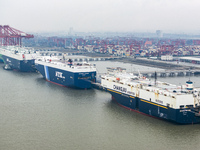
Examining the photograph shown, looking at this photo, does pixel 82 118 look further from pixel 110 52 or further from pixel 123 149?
pixel 110 52

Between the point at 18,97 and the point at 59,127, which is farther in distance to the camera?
the point at 18,97

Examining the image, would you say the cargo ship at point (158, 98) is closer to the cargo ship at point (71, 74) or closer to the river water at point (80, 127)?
the river water at point (80, 127)

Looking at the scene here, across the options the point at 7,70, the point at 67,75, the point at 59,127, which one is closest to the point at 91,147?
the point at 59,127

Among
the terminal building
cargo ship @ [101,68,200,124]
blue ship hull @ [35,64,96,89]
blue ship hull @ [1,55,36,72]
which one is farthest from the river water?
the terminal building

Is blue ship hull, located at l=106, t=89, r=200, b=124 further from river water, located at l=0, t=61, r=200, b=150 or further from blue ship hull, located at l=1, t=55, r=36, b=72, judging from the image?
blue ship hull, located at l=1, t=55, r=36, b=72

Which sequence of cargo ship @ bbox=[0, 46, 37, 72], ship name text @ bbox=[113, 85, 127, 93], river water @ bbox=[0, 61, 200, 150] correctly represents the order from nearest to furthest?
river water @ bbox=[0, 61, 200, 150]
ship name text @ bbox=[113, 85, 127, 93]
cargo ship @ bbox=[0, 46, 37, 72]

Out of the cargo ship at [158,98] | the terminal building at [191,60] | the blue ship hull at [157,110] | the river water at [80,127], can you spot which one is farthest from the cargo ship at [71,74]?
the terminal building at [191,60]
